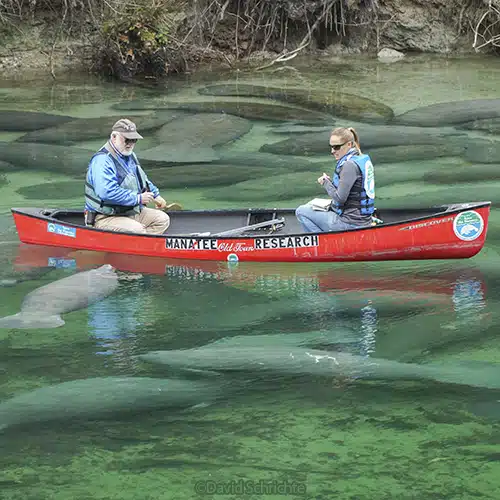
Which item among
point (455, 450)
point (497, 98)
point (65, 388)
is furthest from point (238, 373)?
point (497, 98)

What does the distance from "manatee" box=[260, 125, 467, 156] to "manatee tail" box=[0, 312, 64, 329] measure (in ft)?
18.3

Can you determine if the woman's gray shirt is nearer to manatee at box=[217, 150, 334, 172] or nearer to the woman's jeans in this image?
the woman's jeans

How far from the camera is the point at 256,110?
588 inches

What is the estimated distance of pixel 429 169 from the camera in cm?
1175

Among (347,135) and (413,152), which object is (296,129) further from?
(347,135)

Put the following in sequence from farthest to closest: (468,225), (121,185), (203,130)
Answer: (203,130)
(121,185)
(468,225)

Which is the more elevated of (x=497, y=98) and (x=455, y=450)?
(x=497, y=98)

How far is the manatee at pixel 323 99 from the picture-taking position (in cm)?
1447

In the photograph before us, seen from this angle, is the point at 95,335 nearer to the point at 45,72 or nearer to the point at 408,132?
the point at 408,132

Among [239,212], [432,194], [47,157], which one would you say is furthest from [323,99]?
[239,212]

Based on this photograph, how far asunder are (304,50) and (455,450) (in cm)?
1429

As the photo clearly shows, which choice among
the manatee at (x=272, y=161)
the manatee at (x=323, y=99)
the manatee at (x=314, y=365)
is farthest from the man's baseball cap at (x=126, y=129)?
the manatee at (x=323, y=99)

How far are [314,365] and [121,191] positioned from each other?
120 inches

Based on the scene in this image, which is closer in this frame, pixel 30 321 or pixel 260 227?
pixel 30 321
